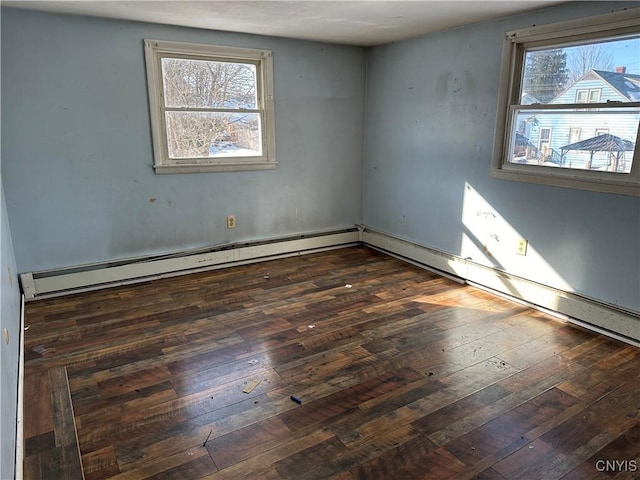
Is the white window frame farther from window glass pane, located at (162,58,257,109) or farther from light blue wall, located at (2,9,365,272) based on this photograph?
window glass pane, located at (162,58,257,109)

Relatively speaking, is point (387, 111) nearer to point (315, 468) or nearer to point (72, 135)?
point (72, 135)

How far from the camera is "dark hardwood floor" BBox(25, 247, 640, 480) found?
1.81m

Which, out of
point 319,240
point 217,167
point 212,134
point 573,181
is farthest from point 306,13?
point 319,240

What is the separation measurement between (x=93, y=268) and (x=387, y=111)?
3080 mm

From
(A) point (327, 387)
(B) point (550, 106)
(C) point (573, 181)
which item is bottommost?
(A) point (327, 387)

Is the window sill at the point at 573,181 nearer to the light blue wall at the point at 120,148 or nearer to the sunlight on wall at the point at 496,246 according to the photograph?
the sunlight on wall at the point at 496,246

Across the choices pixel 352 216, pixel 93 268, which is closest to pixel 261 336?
pixel 93 268

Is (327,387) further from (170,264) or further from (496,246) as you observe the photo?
(170,264)

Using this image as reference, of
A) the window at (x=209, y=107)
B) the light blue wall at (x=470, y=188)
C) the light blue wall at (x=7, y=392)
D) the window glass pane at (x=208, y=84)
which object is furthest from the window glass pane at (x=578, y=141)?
the light blue wall at (x=7, y=392)

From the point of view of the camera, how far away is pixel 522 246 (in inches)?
131

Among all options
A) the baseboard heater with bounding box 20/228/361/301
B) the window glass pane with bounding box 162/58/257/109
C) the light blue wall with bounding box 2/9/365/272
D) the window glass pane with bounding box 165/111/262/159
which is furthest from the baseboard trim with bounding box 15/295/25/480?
the window glass pane with bounding box 162/58/257/109

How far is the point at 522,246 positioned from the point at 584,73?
1242mm

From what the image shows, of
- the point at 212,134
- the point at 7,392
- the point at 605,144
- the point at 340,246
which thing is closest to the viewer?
the point at 7,392

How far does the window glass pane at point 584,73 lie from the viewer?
2637 mm
